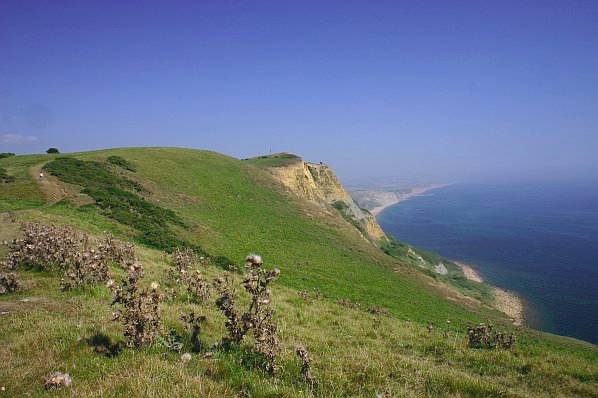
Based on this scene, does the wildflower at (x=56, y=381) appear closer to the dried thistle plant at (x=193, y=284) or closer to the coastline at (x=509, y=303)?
the dried thistle plant at (x=193, y=284)

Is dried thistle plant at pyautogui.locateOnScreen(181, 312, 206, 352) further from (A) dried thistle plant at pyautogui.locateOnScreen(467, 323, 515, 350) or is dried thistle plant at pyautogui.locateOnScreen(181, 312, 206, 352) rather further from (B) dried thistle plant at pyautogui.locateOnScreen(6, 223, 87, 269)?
(A) dried thistle plant at pyautogui.locateOnScreen(467, 323, 515, 350)

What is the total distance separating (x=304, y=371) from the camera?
17.4ft

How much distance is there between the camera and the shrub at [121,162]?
3928 centimetres

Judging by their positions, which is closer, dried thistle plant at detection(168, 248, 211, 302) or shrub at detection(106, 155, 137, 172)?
dried thistle plant at detection(168, 248, 211, 302)

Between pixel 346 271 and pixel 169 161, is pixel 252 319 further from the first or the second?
pixel 169 161

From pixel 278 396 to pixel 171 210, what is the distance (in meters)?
30.6


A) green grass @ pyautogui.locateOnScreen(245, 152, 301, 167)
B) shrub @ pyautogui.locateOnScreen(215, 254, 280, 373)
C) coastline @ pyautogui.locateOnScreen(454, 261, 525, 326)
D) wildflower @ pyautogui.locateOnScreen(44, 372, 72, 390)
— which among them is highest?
green grass @ pyautogui.locateOnScreen(245, 152, 301, 167)

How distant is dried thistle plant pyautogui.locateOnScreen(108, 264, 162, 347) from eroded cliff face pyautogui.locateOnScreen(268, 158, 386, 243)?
55.8 meters

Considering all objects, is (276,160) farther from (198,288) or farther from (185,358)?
(185,358)

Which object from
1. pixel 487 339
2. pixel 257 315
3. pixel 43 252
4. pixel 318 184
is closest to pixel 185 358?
pixel 257 315

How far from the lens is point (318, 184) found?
79375 millimetres

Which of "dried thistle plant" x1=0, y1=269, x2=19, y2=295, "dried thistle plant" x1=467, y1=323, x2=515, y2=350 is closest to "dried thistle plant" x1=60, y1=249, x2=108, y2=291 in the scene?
"dried thistle plant" x1=0, y1=269, x2=19, y2=295

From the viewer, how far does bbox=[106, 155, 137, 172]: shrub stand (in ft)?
129

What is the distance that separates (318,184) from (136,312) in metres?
74.2
